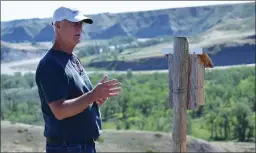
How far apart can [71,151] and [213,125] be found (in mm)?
36435

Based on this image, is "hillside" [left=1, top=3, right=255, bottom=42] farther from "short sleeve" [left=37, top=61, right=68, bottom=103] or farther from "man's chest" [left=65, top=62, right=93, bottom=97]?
"short sleeve" [left=37, top=61, right=68, bottom=103]

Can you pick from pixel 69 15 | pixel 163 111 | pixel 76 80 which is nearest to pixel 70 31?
pixel 69 15

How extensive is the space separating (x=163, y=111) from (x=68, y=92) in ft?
136

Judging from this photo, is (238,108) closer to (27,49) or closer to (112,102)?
(112,102)

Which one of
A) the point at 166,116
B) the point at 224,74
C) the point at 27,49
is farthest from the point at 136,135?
the point at 27,49

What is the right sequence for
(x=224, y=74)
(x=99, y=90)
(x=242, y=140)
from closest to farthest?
(x=99, y=90) → (x=242, y=140) → (x=224, y=74)

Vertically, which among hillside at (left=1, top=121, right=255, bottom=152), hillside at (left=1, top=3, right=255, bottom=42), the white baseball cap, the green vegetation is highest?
hillside at (left=1, top=3, right=255, bottom=42)

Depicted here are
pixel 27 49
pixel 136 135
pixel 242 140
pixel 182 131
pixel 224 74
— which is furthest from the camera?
pixel 27 49

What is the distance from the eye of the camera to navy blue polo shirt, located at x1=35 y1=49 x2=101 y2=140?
375cm

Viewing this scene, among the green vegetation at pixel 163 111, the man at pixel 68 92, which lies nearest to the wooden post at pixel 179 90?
the man at pixel 68 92

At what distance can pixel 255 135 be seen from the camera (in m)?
38.3

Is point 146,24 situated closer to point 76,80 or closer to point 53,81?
point 76,80

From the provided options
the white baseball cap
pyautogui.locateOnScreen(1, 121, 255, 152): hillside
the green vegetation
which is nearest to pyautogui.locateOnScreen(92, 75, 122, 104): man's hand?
the white baseball cap

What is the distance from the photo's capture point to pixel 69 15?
3902 millimetres
